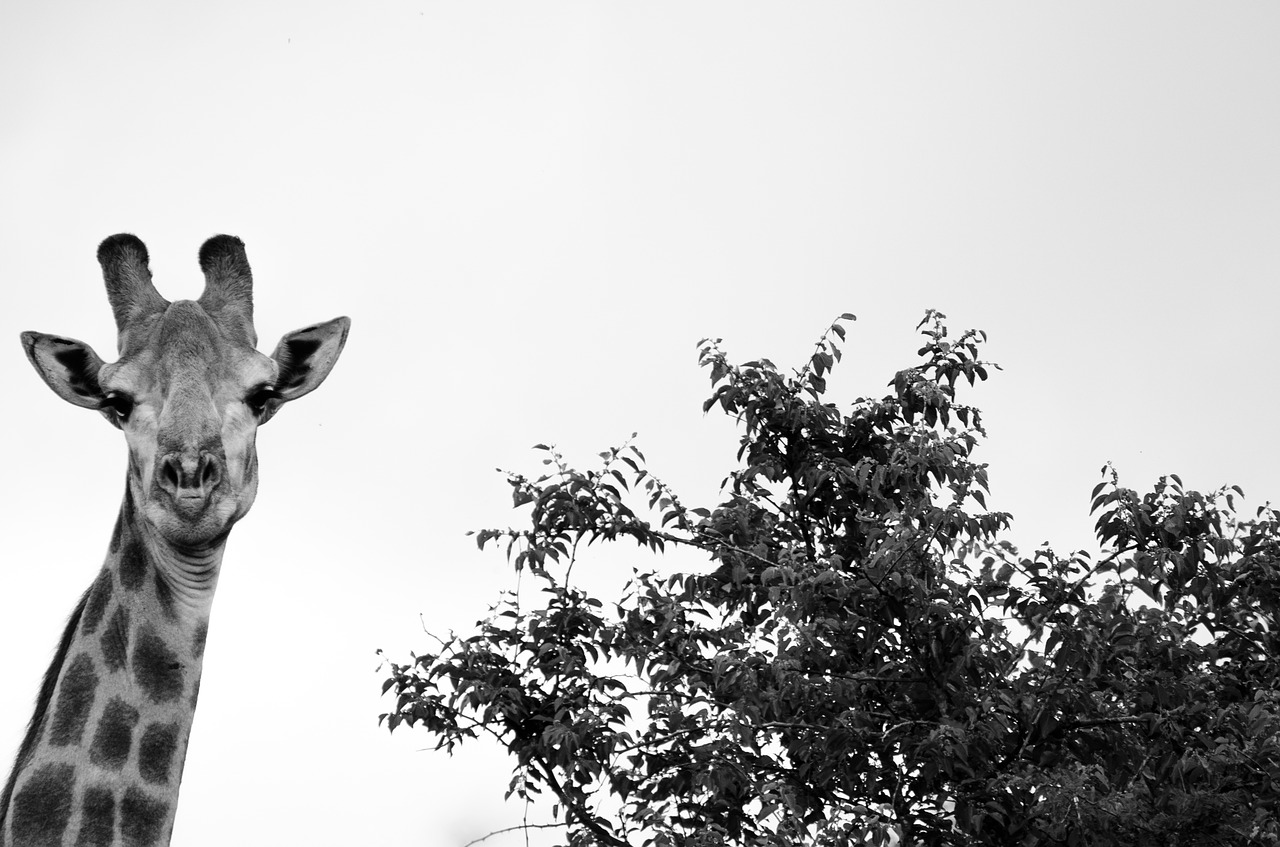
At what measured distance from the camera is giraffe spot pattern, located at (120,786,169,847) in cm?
536

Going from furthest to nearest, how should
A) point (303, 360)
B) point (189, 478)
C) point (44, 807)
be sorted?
point (303, 360) < point (44, 807) < point (189, 478)

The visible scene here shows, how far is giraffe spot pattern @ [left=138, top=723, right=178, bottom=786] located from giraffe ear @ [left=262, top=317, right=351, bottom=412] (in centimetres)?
134

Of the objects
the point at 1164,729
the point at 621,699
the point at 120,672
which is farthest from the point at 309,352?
the point at 1164,729

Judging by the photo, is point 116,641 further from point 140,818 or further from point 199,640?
point 140,818

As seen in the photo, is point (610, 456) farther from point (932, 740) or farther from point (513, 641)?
point (932, 740)

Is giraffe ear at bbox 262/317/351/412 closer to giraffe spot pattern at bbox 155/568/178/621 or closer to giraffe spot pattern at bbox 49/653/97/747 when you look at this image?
giraffe spot pattern at bbox 155/568/178/621

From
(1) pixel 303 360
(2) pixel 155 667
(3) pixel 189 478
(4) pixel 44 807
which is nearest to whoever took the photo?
(3) pixel 189 478

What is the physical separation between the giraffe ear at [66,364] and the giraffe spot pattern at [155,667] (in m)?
0.92

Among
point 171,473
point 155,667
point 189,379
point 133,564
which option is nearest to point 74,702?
point 155,667

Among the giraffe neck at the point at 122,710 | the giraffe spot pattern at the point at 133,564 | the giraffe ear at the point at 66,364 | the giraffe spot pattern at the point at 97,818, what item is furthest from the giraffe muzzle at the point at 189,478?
the giraffe spot pattern at the point at 97,818

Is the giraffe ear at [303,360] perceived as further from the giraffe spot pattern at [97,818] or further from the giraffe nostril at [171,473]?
the giraffe spot pattern at [97,818]

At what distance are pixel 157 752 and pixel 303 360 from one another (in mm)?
1625

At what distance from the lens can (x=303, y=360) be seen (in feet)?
20.1

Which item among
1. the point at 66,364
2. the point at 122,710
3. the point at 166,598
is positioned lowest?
the point at 122,710
